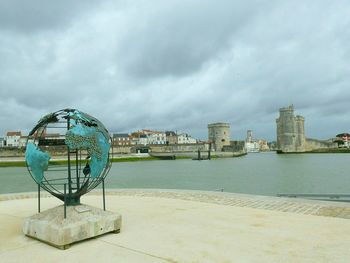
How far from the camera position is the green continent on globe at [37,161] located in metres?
6.04

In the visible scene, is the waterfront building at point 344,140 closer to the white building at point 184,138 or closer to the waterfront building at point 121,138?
the white building at point 184,138

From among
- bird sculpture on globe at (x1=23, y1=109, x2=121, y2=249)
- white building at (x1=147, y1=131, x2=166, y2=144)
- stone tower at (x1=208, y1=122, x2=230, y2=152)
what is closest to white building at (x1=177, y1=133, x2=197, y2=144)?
white building at (x1=147, y1=131, x2=166, y2=144)

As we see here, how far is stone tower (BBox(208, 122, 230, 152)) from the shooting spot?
378 ft

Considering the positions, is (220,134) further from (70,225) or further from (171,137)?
(70,225)

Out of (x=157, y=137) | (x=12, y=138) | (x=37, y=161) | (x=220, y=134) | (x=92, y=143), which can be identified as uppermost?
(x=157, y=137)

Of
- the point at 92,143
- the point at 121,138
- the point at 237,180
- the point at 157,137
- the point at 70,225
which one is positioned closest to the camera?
the point at 70,225

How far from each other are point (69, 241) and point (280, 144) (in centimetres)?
12019

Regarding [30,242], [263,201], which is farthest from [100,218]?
[263,201]

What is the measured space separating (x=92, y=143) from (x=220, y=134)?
11063cm

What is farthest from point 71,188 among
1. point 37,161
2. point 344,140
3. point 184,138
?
point 344,140

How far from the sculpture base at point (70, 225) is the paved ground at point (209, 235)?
0.42ft

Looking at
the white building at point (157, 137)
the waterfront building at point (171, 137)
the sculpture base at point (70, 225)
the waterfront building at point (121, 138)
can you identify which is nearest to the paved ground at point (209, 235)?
the sculpture base at point (70, 225)

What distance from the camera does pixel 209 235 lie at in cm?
585

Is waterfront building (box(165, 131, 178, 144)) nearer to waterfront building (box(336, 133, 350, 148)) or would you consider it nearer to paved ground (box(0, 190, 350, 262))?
waterfront building (box(336, 133, 350, 148))
